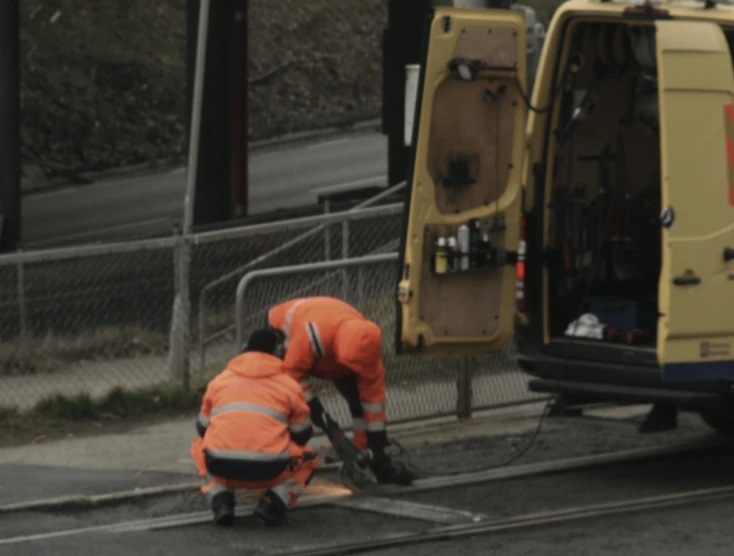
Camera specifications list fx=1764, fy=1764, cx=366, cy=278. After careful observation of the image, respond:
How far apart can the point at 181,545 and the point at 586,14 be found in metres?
3.87

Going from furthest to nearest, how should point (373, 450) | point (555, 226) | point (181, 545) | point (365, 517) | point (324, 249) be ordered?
point (324, 249) < point (555, 226) < point (373, 450) < point (365, 517) < point (181, 545)

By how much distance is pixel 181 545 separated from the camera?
869cm

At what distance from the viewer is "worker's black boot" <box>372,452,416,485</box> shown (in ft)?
33.0

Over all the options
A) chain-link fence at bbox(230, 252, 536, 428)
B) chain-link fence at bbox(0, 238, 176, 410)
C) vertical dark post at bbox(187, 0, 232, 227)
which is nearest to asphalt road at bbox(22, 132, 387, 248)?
vertical dark post at bbox(187, 0, 232, 227)

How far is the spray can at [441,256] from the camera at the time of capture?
10258 mm

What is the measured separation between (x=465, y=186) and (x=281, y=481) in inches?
90.2

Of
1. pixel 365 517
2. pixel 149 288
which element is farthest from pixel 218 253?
pixel 365 517

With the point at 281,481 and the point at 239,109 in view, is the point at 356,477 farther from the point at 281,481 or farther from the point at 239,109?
the point at 239,109

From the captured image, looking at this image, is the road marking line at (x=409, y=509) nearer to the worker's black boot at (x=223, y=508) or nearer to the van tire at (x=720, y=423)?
the worker's black boot at (x=223, y=508)

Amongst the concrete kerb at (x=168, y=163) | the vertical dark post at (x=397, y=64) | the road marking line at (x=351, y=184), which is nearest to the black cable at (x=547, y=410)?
the vertical dark post at (x=397, y=64)

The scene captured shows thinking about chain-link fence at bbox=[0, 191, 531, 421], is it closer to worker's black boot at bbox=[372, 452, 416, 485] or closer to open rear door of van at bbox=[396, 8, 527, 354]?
open rear door of van at bbox=[396, 8, 527, 354]

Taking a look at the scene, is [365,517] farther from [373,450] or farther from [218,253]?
[218,253]

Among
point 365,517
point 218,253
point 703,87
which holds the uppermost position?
point 703,87

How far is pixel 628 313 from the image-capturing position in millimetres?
10727
